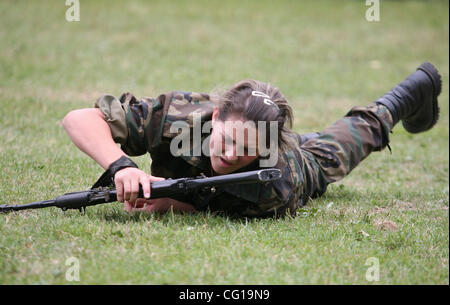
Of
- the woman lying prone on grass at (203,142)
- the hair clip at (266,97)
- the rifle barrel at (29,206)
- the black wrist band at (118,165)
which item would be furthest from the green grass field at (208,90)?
the hair clip at (266,97)

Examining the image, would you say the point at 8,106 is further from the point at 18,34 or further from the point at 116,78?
the point at 18,34

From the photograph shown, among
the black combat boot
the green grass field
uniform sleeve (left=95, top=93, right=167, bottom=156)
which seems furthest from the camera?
the black combat boot

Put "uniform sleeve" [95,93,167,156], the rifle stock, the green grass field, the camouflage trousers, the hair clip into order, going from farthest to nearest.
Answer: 1. the camouflage trousers
2. "uniform sleeve" [95,93,167,156]
3. the hair clip
4. the rifle stock
5. the green grass field

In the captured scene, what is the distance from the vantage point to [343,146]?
15.3ft

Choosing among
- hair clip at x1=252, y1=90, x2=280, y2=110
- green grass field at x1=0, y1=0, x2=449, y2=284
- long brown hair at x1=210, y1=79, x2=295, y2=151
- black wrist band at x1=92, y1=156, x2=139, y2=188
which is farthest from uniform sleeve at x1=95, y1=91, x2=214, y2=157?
green grass field at x1=0, y1=0, x2=449, y2=284

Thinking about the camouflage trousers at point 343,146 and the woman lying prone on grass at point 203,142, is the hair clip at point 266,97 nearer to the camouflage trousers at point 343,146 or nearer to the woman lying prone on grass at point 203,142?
the woman lying prone on grass at point 203,142

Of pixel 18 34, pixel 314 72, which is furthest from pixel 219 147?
pixel 18 34

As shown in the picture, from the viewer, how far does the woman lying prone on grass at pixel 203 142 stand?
338 cm

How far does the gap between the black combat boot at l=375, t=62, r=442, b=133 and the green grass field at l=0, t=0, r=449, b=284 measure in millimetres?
715

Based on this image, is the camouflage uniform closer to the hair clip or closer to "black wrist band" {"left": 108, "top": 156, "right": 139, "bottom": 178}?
"black wrist band" {"left": 108, "top": 156, "right": 139, "bottom": 178}

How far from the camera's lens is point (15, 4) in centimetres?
1327

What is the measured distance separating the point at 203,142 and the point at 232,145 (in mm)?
403

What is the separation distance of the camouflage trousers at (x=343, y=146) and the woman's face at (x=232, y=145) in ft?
3.55

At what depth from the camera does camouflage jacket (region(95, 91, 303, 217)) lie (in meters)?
3.72
